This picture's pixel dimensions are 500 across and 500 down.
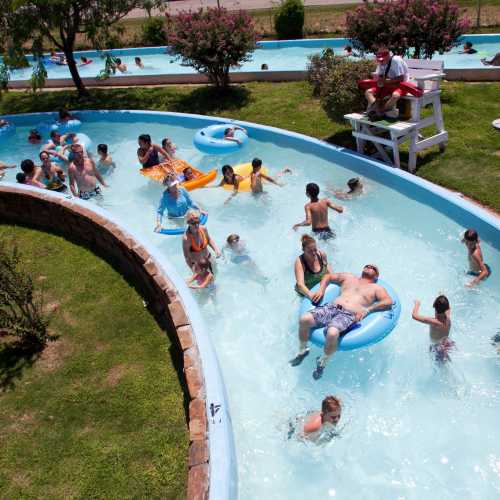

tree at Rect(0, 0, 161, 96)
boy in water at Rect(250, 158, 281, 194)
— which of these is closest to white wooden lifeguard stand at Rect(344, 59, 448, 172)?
boy in water at Rect(250, 158, 281, 194)

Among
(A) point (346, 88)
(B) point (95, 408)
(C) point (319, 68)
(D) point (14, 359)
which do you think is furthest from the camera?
(C) point (319, 68)

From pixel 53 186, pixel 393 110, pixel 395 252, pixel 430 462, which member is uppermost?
pixel 393 110

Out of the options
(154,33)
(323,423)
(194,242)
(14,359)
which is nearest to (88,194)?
(194,242)

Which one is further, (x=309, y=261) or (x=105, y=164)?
(x=105, y=164)

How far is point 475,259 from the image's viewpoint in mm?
6359

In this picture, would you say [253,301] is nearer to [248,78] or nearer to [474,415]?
[474,415]

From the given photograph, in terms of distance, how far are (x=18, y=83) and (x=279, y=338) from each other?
1722 centimetres

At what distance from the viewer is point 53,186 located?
32.8 feet

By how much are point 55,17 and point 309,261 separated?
35.4ft

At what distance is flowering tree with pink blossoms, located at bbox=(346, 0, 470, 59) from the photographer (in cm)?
1109

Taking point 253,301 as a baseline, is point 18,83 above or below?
above

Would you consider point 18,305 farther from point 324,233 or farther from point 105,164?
point 105,164

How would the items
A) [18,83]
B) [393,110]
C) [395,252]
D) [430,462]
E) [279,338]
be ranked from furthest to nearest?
1. [18,83]
2. [393,110]
3. [395,252]
4. [279,338]
5. [430,462]

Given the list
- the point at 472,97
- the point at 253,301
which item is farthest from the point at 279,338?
the point at 472,97
